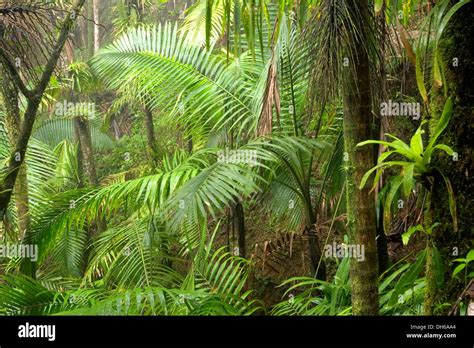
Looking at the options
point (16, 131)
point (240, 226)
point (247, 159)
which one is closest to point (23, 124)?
point (16, 131)

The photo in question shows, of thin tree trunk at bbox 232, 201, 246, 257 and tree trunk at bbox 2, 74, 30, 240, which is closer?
tree trunk at bbox 2, 74, 30, 240

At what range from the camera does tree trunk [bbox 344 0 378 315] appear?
1.88 metres

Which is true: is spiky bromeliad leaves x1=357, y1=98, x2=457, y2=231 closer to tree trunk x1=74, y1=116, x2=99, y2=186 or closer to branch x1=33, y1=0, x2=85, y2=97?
branch x1=33, y1=0, x2=85, y2=97

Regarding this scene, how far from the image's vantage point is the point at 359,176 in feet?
6.15

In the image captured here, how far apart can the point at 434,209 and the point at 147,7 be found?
3.56m

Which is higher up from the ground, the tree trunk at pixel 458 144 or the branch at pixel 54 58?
the branch at pixel 54 58

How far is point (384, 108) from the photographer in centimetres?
246

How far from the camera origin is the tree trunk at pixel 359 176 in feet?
6.15

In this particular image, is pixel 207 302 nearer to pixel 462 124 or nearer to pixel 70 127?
pixel 462 124

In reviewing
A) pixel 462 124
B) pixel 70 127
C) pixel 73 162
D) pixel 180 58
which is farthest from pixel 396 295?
pixel 70 127

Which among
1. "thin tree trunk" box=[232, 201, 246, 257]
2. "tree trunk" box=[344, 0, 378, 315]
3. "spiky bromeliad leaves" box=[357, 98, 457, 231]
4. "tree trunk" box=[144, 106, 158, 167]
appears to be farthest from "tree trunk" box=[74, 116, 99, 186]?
Answer: "spiky bromeliad leaves" box=[357, 98, 457, 231]

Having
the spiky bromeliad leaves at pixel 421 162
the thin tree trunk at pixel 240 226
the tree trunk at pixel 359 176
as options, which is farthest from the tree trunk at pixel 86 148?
the spiky bromeliad leaves at pixel 421 162

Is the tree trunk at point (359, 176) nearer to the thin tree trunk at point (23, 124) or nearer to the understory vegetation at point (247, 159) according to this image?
the understory vegetation at point (247, 159)

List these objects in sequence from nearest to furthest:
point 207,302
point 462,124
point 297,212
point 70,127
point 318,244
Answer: point 462,124 < point 207,302 < point 318,244 < point 297,212 < point 70,127
